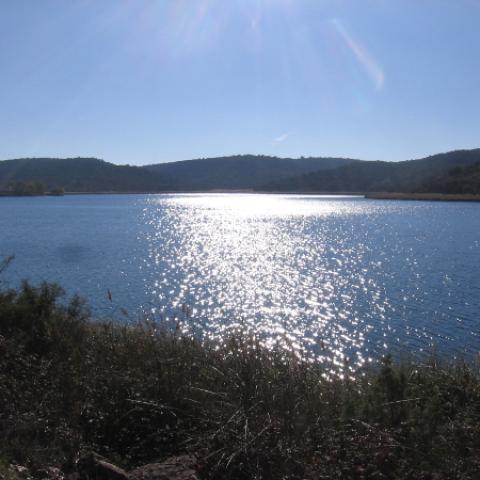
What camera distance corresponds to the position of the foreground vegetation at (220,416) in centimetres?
492

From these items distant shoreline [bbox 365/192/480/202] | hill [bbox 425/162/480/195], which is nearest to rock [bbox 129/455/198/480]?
distant shoreline [bbox 365/192/480/202]

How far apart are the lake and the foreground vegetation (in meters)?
1.00

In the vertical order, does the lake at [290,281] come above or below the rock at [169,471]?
below

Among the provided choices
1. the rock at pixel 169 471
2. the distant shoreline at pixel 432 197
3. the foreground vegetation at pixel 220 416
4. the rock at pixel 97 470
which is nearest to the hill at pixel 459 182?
the distant shoreline at pixel 432 197

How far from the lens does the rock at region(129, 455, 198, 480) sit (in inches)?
191

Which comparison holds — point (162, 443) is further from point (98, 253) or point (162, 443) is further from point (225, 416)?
point (98, 253)

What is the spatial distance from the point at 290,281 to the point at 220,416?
26.3m

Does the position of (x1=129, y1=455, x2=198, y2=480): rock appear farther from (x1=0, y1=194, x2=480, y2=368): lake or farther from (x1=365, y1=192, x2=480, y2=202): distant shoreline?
(x1=365, y1=192, x2=480, y2=202): distant shoreline

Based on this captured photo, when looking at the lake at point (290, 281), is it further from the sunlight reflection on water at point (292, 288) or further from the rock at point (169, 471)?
the rock at point (169, 471)

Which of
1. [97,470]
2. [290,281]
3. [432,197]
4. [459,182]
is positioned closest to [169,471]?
[97,470]

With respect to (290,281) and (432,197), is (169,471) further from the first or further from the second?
(432,197)

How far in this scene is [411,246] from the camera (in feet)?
158

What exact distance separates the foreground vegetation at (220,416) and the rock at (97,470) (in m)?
0.20

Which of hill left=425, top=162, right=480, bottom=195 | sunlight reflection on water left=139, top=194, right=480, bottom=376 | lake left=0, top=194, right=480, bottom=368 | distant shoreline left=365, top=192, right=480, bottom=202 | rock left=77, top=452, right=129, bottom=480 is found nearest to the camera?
rock left=77, top=452, right=129, bottom=480
